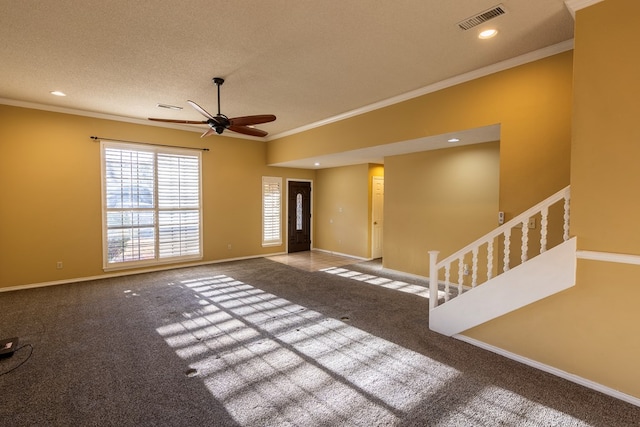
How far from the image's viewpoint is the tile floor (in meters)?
6.85

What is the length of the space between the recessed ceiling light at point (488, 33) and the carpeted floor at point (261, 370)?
3.16 m

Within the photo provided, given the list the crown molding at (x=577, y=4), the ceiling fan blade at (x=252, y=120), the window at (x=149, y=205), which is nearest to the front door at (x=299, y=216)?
the window at (x=149, y=205)

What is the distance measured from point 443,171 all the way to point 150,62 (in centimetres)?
473

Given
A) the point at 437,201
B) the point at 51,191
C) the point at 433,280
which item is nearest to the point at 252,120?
the point at 433,280

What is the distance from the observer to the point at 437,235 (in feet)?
18.0

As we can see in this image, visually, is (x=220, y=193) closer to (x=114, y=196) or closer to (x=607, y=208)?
A: (x=114, y=196)

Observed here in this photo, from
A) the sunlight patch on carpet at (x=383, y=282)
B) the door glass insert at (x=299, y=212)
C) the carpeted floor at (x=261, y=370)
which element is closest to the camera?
the carpeted floor at (x=261, y=370)

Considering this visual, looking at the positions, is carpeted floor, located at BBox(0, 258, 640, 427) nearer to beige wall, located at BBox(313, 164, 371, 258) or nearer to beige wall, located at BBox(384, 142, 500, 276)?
beige wall, located at BBox(384, 142, 500, 276)

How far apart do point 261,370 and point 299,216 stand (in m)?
6.21

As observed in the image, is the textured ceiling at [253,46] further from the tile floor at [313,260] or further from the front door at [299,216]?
the front door at [299,216]

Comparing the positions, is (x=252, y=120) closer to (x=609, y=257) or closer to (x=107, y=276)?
(x=609, y=257)

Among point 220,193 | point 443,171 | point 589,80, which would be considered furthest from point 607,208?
point 220,193

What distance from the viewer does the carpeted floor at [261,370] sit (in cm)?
212

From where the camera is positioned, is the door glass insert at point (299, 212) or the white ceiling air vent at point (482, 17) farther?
the door glass insert at point (299, 212)
